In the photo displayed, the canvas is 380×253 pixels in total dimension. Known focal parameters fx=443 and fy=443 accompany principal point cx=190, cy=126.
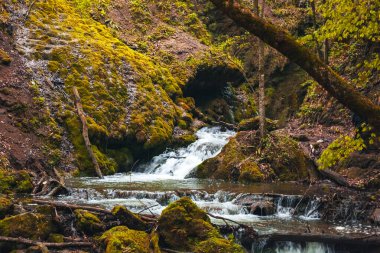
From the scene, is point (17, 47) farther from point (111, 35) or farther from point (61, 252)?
point (61, 252)

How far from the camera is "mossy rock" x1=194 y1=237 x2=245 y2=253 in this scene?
735cm

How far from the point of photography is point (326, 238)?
843 cm

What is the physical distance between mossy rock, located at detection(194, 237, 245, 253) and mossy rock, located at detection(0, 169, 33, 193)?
6.20 m

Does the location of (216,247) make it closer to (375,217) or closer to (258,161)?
(375,217)

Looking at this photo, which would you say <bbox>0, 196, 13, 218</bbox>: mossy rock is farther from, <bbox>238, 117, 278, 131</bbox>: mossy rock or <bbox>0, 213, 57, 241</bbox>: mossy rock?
<bbox>238, 117, 278, 131</bbox>: mossy rock

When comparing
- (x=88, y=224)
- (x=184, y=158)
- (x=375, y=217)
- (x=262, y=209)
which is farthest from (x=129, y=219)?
(x=184, y=158)

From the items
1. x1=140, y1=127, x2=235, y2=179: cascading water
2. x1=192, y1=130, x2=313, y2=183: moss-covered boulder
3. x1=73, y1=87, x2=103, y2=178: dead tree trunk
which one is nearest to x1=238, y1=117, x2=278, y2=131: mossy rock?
x1=140, y1=127, x2=235, y2=179: cascading water

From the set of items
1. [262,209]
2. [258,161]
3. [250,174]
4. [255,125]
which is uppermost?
[255,125]

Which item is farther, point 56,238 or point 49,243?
point 56,238

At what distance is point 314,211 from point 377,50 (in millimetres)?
7925

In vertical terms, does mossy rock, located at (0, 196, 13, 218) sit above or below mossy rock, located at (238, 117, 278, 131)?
below

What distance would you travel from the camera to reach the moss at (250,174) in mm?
15774

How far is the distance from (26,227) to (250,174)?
A: 9834 mm

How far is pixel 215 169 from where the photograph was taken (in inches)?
670
